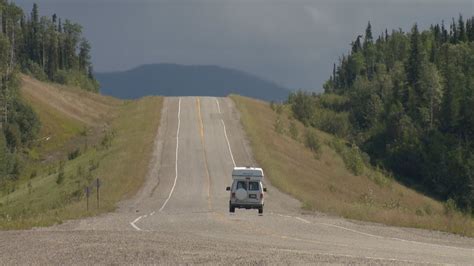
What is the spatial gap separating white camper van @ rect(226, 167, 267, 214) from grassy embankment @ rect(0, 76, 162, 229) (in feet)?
22.1

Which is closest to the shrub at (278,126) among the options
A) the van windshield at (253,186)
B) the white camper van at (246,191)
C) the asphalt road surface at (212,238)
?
the asphalt road surface at (212,238)

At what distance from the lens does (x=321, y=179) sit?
2566 inches

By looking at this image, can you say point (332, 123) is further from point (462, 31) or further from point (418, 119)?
point (462, 31)

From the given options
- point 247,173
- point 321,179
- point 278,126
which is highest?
point 278,126

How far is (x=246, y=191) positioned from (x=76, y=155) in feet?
127

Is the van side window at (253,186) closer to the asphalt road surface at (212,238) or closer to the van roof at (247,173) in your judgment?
the van roof at (247,173)

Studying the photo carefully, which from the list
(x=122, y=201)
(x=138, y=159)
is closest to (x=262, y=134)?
(x=138, y=159)

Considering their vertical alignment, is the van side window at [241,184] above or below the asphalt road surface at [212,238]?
above

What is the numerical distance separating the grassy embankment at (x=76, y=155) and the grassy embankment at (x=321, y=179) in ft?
33.4

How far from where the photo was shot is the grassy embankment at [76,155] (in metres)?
45.2

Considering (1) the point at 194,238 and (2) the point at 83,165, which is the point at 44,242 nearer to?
(1) the point at 194,238

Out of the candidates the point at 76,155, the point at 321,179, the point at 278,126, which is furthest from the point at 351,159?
the point at 76,155

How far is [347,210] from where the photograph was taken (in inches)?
1549

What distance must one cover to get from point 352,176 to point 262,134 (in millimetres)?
10819
